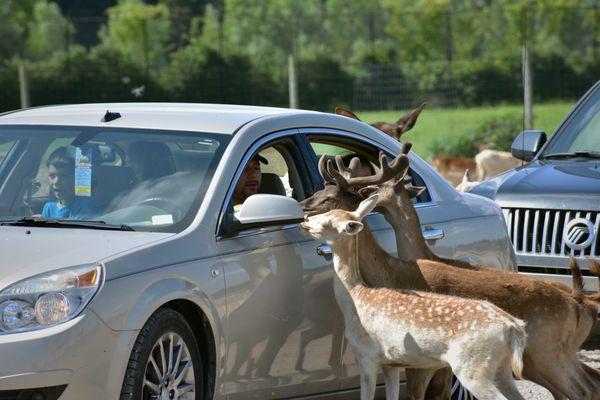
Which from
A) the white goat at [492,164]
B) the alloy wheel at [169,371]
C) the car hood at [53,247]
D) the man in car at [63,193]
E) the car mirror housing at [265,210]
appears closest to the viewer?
the car hood at [53,247]

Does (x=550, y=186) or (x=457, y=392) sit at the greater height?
(x=550, y=186)

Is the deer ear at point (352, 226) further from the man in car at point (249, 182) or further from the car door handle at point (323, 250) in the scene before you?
the man in car at point (249, 182)

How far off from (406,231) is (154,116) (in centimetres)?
157

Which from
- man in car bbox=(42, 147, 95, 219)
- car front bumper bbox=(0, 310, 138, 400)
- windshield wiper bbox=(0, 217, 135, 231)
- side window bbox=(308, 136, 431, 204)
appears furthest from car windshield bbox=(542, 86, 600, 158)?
car front bumper bbox=(0, 310, 138, 400)

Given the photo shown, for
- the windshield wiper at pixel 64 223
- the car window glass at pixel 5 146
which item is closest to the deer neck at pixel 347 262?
the windshield wiper at pixel 64 223

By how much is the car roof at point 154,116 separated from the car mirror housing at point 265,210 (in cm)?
56

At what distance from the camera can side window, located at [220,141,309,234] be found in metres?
7.48

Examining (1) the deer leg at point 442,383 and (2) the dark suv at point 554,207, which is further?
(2) the dark suv at point 554,207

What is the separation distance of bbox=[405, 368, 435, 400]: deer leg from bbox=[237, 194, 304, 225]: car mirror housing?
1323mm

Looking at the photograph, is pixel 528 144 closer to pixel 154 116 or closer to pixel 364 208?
pixel 364 208

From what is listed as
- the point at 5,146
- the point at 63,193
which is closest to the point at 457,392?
the point at 63,193

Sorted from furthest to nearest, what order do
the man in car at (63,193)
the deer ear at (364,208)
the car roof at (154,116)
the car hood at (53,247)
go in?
the car roof at (154,116), the deer ear at (364,208), the man in car at (63,193), the car hood at (53,247)

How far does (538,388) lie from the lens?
352 inches

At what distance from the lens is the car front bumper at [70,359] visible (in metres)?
5.49
